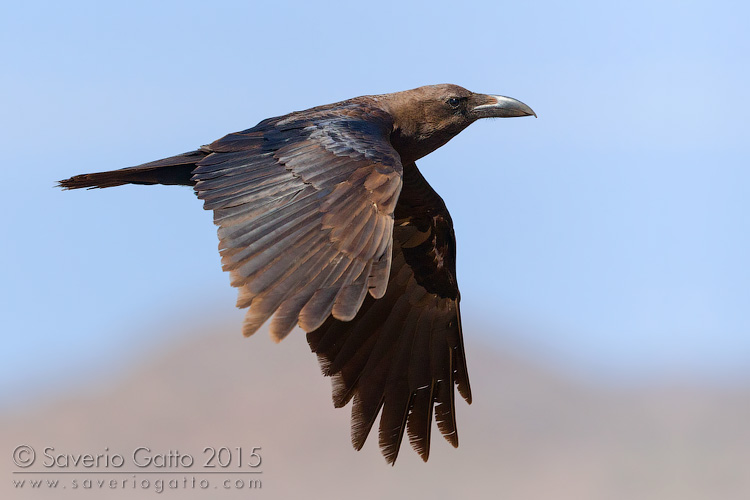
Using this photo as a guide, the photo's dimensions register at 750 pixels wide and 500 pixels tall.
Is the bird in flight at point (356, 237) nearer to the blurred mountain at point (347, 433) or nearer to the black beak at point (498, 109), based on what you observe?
the black beak at point (498, 109)

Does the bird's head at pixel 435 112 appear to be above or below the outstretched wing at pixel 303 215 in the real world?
above

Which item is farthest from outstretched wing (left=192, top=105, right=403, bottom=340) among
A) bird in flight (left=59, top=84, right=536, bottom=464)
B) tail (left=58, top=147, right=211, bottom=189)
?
tail (left=58, top=147, right=211, bottom=189)

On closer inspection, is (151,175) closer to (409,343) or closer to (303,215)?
(303,215)

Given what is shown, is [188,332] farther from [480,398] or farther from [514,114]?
[514,114]

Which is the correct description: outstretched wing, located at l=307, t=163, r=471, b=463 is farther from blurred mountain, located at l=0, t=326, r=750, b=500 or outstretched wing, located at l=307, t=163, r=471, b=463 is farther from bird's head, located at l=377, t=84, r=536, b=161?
blurred mountain, located at l=0, t=326, r=750, b=500

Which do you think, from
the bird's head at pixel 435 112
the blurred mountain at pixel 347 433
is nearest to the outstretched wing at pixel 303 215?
the bird's head at pixel 435 112

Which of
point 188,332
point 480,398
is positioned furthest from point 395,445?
point 188,332
